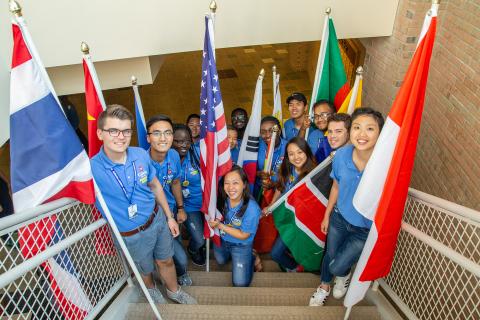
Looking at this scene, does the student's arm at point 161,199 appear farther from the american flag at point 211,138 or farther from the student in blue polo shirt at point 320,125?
the student in blue polo shirt at point 320,125

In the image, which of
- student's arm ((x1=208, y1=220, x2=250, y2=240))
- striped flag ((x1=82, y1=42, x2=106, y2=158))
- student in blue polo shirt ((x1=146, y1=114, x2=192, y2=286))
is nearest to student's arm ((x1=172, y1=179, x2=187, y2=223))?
student in blue polo shirt ((x1=146, y1=114, x2=192, y2=286))

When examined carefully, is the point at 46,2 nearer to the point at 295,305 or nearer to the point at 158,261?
the point at 158,261

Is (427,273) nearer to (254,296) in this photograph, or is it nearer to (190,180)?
(254,296)

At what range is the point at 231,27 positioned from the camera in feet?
13.9

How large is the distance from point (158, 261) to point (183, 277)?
57 cm

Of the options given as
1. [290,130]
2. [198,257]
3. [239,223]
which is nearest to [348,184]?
[239,223]

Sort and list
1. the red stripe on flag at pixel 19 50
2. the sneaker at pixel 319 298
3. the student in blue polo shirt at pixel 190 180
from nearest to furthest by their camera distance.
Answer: the red stripe on flag at pixel 19 50 → the sneaker at pixel 319 298 → the student in blue polo shirt at pixel 190 180

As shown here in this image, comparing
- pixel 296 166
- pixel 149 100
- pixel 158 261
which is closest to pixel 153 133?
pixel 158 261

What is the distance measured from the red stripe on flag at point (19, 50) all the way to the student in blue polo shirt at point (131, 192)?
0.56m

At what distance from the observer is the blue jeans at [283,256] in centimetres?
392

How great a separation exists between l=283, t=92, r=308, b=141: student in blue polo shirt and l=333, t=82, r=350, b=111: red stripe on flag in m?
0.34

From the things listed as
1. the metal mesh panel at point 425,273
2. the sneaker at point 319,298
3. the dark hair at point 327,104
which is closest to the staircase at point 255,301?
the sneaker at point 319,298

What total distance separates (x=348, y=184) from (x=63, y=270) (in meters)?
1.95

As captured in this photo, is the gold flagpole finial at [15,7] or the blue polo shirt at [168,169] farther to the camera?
the blue polo shirt at [168,169]
